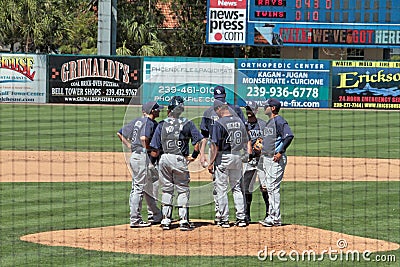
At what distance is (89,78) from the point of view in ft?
84.0

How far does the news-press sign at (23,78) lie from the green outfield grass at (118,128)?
1.56 feet

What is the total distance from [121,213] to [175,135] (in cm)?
209

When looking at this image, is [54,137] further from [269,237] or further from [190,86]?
[269,237]

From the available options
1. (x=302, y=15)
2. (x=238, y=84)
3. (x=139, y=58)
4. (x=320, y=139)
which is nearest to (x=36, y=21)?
(x=139, y=58)

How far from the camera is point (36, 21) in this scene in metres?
28.8

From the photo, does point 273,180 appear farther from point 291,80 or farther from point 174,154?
point 291,80

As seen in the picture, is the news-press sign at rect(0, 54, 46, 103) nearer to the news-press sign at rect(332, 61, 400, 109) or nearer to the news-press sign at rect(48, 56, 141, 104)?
the news-press sign at rect(48, 56, 141, 104)

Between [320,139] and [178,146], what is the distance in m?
11.6

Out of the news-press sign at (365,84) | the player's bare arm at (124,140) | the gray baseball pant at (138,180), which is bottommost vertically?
the gray baseball pant at (138,180)

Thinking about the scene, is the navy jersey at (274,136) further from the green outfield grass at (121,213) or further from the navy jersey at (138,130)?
the navy jersey at (138,130)

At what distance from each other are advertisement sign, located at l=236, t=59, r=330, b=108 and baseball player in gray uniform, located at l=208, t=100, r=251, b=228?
1699 cm

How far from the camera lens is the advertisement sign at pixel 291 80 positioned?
26.1 m

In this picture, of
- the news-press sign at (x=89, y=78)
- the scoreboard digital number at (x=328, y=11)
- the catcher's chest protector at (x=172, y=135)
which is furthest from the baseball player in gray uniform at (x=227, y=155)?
the scoreboard digital number at (x=328, y=11)

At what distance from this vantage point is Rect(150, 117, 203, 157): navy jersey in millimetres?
8602
